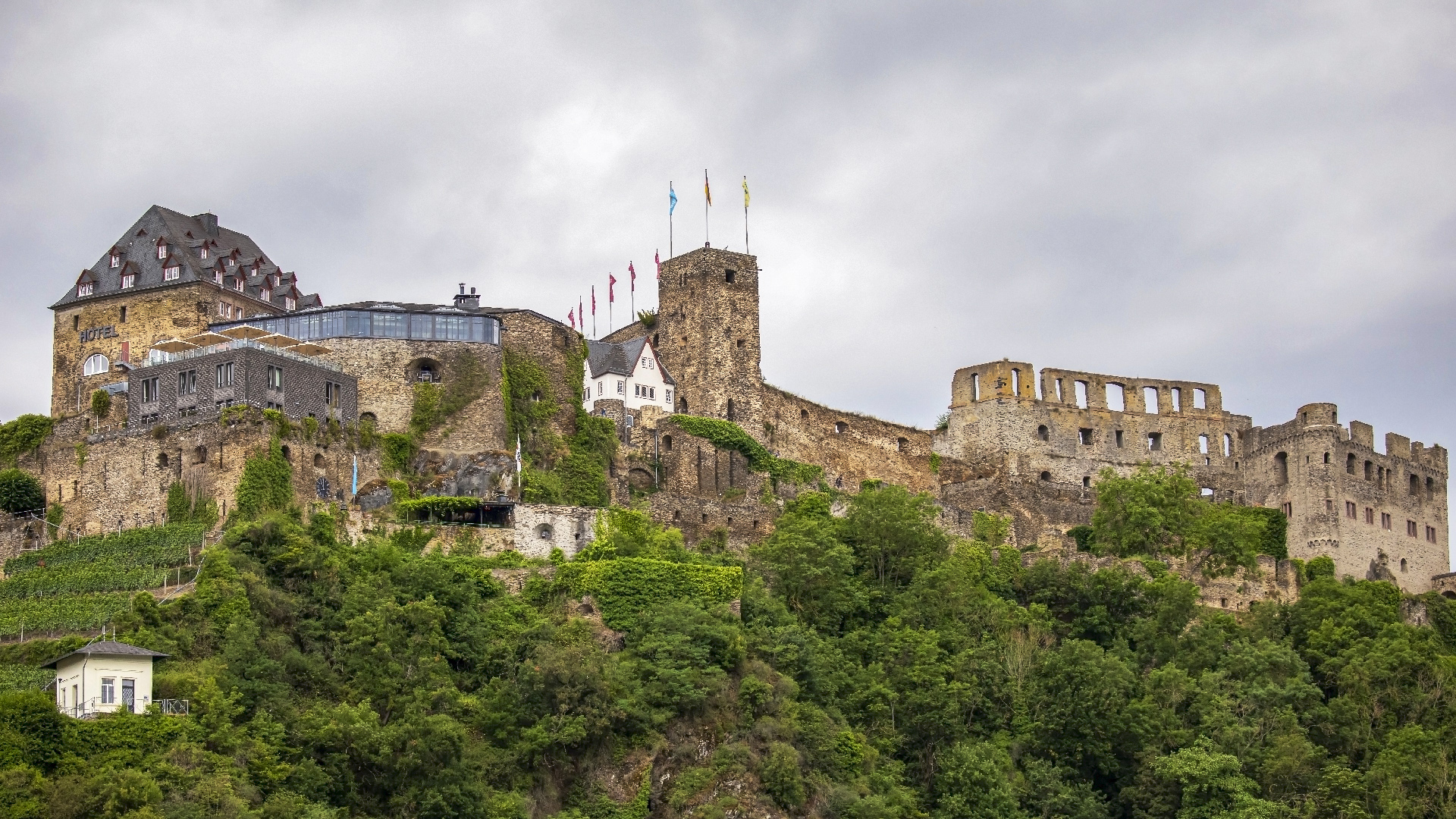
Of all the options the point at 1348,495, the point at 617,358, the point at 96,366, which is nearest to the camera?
the point at 96,366

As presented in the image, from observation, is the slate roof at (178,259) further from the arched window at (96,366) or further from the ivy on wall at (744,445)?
the ivy on wall at (744,445)

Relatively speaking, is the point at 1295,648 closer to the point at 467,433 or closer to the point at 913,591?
the point at 913,591

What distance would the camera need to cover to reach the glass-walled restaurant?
6781 centimetres

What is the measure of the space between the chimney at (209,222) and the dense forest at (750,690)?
17.4 meters

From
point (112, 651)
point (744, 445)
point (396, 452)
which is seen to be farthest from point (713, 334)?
point (112, 651)

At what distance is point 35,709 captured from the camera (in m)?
47.3

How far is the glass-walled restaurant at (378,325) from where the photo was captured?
67.8 m

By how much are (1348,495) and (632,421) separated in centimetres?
2640

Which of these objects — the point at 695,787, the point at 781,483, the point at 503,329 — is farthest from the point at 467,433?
the point at 695,787

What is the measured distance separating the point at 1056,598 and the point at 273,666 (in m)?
26.8

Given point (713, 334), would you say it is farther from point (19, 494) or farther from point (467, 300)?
point (19, 494)

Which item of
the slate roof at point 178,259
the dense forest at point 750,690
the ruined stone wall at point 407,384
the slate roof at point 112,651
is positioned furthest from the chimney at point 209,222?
the slate roof at point 112,651

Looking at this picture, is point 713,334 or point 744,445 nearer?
point 744,445

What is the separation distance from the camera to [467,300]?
71.7m
